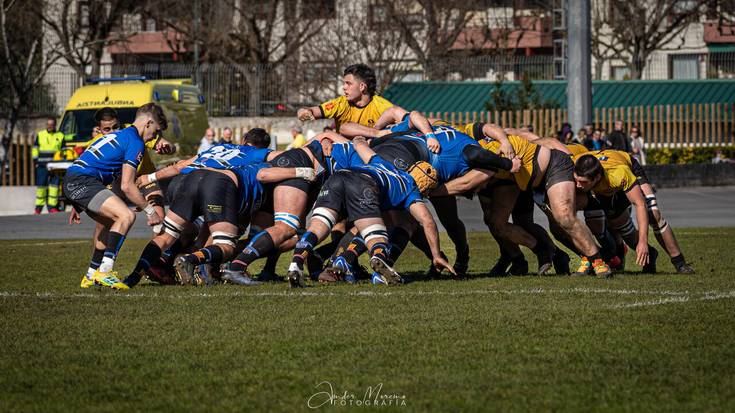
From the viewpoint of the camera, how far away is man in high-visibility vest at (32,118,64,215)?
2720 centimetres

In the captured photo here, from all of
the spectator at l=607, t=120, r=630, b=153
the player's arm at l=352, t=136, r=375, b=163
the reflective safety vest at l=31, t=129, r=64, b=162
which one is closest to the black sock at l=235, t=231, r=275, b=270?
the player's arm at l=352, t=136, r=375, b=163

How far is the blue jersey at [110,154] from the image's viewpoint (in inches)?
444

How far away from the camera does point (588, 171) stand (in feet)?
37.3

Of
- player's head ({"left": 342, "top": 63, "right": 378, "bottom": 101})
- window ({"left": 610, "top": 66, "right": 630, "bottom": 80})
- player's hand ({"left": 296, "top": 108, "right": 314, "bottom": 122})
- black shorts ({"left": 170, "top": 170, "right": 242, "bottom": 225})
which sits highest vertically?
window ({"left": 610, "top": 66, "right": 630, "bottom": 80})

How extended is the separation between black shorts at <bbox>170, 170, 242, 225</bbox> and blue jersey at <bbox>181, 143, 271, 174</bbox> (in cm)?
32

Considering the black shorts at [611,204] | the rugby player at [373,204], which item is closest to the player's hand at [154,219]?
the rugby player at [373,204]

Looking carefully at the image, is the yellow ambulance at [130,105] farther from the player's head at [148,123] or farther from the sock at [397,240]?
the sock at [397,240]

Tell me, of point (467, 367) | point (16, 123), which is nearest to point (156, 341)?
point (467, 367)

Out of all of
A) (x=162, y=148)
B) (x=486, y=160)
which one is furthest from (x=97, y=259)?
(x=486, y=160)

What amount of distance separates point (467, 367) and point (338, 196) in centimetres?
435

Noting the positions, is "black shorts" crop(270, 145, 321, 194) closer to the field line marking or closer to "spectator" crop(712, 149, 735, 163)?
the field line marking

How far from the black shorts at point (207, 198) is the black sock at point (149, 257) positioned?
1.29 ft

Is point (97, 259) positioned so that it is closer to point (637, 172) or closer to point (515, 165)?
point (515, 165)

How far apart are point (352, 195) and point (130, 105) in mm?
17090
